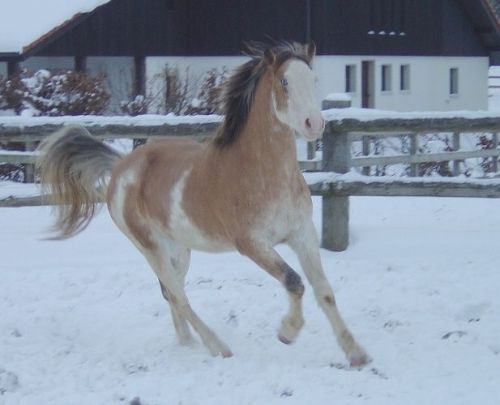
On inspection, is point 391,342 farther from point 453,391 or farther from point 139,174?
point 139,174

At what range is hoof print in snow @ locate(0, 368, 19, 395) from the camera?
17.6 feet

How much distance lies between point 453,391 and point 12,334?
2.72 meters

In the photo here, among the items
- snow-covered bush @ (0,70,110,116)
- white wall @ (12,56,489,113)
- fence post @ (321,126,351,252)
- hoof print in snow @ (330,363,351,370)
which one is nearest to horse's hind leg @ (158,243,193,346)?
hoof print in snow @ (330,363,351,370)

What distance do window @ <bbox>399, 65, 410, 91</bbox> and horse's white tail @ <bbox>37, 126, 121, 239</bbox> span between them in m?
27.5

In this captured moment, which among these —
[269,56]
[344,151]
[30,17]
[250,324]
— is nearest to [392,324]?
[250,324]

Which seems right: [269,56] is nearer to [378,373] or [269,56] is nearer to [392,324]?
[378,373]

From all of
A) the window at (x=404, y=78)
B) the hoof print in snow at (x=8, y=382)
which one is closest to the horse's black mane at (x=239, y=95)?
the hoof print in snow at (x=8, y=382)

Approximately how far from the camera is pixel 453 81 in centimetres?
3631

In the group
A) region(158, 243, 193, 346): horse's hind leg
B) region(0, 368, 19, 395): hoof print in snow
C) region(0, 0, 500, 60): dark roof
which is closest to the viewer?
region(0, 368, 19, 395): hoof print in snow

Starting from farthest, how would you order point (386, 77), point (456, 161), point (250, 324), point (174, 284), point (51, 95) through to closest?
point (386, 77), point (456, 161), point (51, 95), point (250, 324), point (174, 284)

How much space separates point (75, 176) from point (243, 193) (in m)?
1.71

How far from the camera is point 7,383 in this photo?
542cm

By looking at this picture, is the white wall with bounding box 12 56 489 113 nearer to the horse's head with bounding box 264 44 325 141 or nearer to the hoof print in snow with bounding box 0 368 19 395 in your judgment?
the horse's head with bounding box 264 44 325 141

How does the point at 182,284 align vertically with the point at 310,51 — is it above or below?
below
